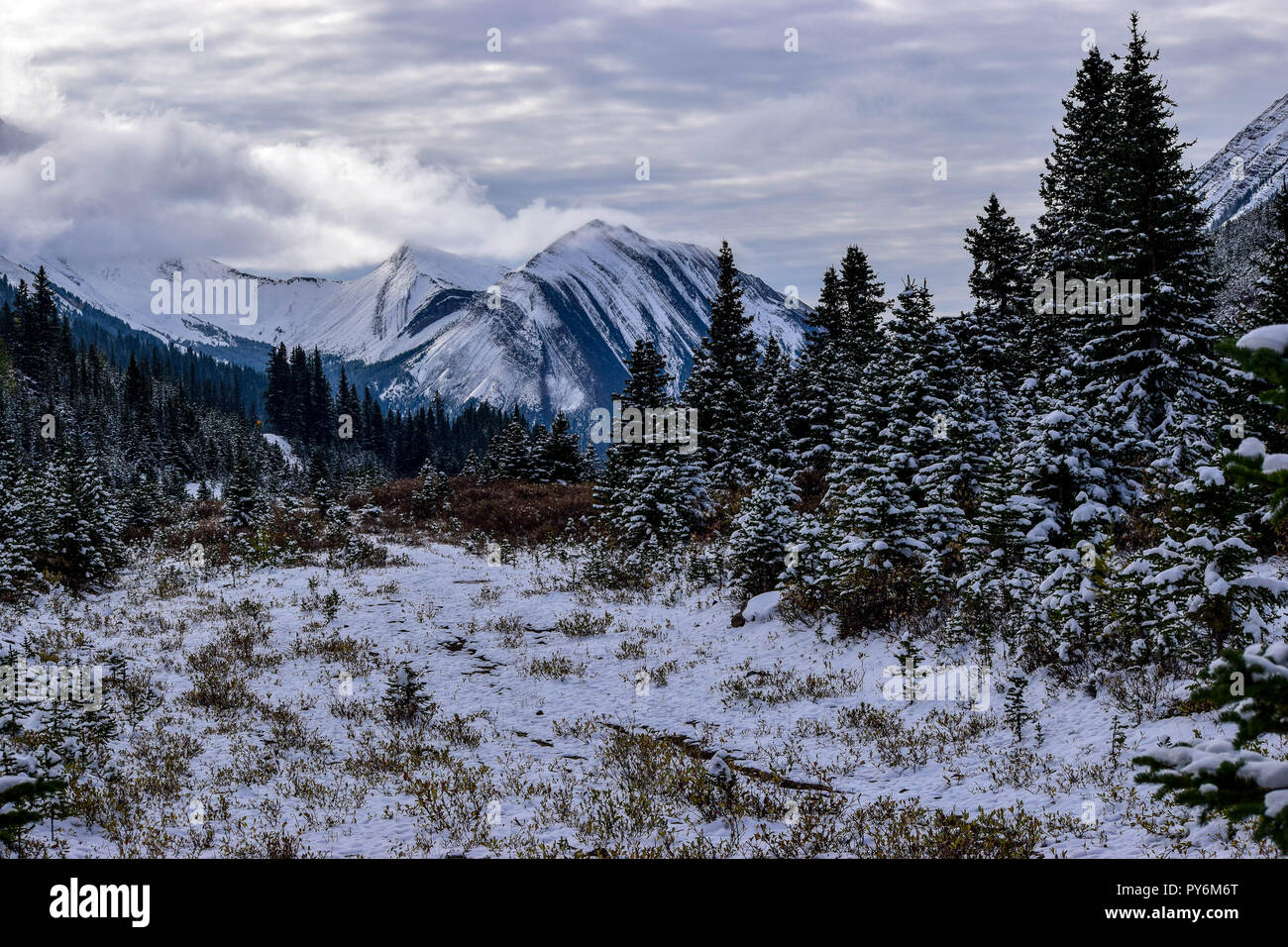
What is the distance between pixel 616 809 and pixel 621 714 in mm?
4171

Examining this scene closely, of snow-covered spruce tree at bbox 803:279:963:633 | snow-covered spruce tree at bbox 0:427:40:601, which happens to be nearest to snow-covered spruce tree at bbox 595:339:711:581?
snow-covered spruce tree at bbox 803:279:963:633

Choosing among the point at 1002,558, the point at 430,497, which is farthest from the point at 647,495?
the point at 1002,558

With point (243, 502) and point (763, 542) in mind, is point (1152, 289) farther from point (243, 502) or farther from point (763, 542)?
point (243, 502)

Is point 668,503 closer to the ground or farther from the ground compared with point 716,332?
closer to the ground

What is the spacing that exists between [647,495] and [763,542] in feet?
31.4

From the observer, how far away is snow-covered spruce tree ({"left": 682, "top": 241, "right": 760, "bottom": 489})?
35.1m

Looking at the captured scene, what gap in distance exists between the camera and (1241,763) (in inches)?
134

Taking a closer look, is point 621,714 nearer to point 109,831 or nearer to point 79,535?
point 109,831

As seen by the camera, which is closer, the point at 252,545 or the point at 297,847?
the point at 297,847

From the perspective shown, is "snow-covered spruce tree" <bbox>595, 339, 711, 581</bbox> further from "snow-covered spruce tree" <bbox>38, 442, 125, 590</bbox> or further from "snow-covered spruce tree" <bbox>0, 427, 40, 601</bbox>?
"snow-covered spruce tree" <bbox>38, 442, 125, 590</bbox>

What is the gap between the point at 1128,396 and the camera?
22094mm

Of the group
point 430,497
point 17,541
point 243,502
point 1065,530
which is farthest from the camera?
point 430,497

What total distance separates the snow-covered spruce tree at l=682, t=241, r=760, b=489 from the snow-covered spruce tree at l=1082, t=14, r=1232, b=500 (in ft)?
47.2
